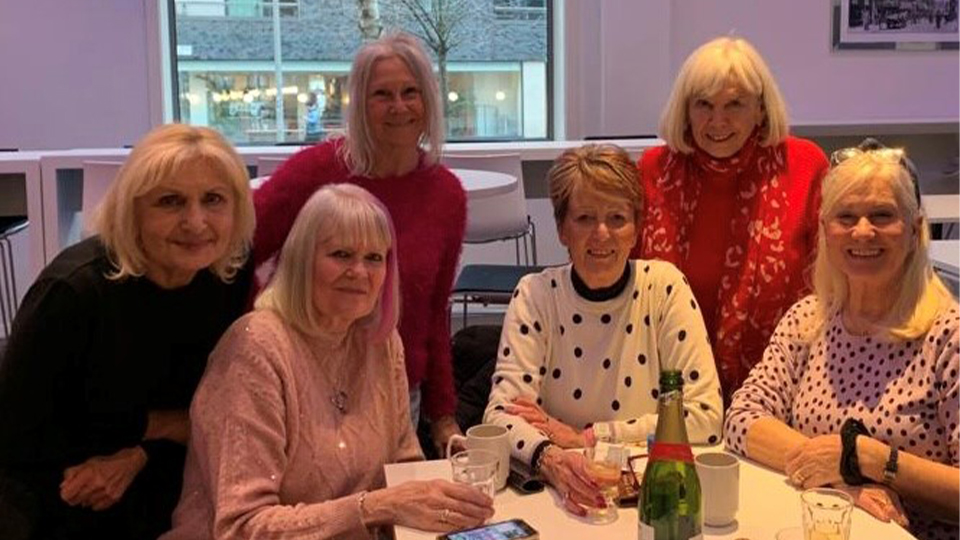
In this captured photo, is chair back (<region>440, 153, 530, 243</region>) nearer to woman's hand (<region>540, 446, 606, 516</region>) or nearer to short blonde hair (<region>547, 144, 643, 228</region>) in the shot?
short blonde hair (<region>547, 144, 643, 228</region>)

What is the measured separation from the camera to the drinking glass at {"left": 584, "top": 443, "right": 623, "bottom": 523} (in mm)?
1588

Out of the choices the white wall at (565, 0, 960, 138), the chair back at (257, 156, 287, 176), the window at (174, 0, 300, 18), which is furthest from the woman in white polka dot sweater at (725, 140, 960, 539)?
the window at (174, 0, 300, 18)

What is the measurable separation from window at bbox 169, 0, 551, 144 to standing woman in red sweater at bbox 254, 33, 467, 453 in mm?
4065

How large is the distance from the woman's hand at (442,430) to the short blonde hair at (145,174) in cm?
83

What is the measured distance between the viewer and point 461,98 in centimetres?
679

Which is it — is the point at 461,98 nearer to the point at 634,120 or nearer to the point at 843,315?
the point at 634,120

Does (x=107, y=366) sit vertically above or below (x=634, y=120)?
below

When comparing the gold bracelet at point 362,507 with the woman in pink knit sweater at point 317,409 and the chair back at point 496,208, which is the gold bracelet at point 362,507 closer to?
the woman in pink knit sweater at point 317,409

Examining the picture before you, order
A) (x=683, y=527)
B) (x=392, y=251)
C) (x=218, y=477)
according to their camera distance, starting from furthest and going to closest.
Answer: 1. (x=392, y=251)
2. (x=218, y=477)
3. (x=683, y=527)

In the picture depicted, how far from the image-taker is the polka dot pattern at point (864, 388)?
1735 millimetres

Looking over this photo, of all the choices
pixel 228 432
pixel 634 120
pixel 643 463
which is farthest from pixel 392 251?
pixel 634 120

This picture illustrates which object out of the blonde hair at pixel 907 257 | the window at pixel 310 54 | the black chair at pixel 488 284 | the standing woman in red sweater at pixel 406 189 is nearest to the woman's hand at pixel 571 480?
the blonde hair at pixel 907 257

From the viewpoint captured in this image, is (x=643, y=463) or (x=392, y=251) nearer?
(x=643, y=463)

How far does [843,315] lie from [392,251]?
88 cm
